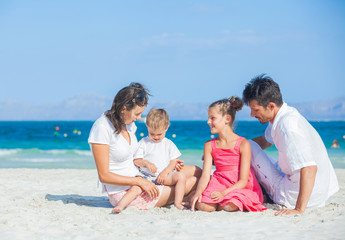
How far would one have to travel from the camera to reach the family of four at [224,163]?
13.7ft

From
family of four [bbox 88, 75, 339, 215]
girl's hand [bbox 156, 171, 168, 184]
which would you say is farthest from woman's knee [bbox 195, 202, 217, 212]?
girl's hand [bbox 156, 171, 168, 184]

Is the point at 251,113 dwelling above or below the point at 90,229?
above

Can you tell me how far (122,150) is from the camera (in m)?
4.46

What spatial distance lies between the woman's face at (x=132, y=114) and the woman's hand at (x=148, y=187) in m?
0.65

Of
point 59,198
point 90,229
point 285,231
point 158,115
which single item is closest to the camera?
point 285,231

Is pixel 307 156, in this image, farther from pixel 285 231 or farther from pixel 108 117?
pixel 108 117

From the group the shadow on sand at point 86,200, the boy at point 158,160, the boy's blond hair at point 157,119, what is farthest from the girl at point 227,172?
the shadow on sand at point 86,200

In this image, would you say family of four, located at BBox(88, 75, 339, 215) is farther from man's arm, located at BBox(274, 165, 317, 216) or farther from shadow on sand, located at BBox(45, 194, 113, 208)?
shadow on sand, located at BBox(45, 194, 113, 208)

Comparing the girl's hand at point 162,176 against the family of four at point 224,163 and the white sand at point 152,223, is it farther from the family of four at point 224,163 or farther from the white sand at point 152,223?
the white sand at point 152,223

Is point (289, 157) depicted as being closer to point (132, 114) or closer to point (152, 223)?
point (152, 223)

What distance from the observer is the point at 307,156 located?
4031 mm

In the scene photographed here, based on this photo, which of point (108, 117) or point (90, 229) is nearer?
point (90, 229)

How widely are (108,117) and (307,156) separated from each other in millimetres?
2079

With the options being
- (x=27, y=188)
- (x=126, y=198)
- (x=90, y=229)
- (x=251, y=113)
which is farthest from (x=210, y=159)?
(x=27, y=188)
